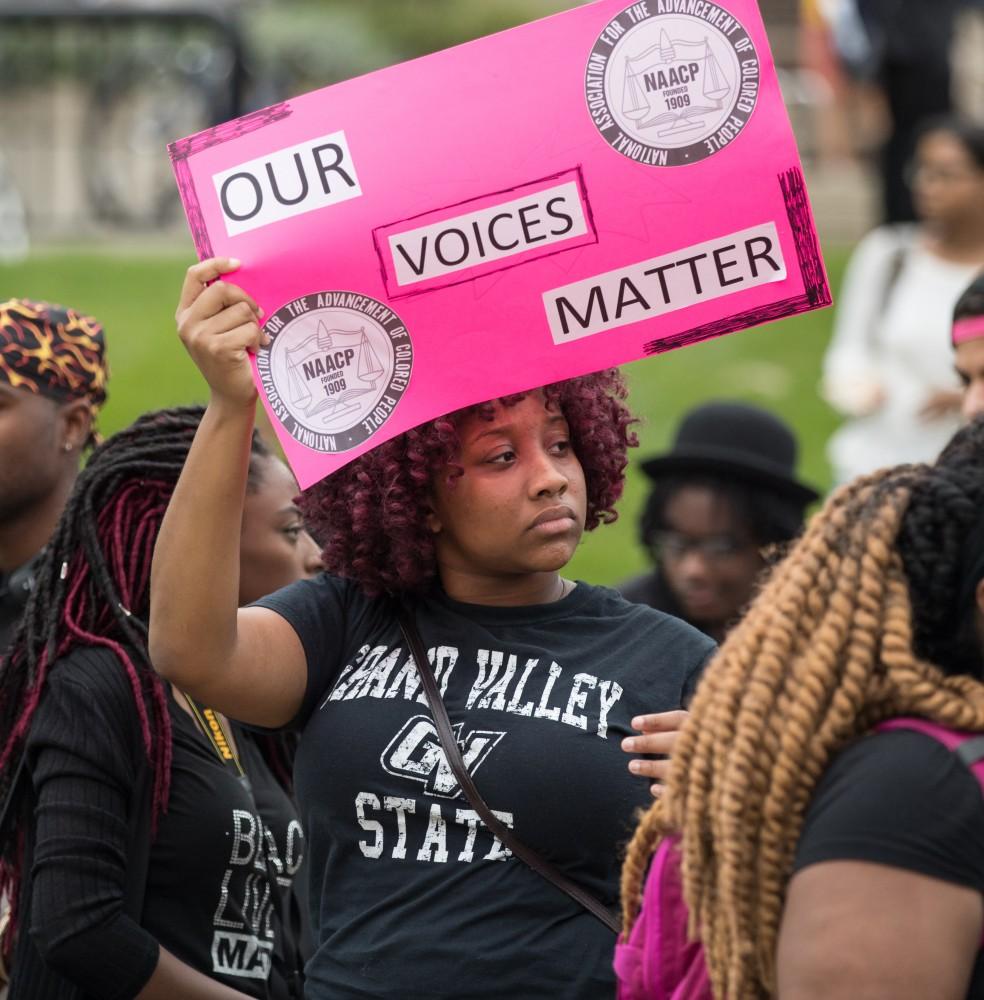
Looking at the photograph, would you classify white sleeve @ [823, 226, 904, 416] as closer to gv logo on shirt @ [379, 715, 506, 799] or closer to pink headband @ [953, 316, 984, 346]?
pink headband @ [953, 316, 984, 346]

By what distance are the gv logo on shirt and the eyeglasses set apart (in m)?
2.40

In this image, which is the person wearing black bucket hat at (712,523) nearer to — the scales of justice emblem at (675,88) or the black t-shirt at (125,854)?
the black t-shirt at (125,854)

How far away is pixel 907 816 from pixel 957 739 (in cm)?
13

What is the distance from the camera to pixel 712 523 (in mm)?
5188

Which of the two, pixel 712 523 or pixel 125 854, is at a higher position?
pixel 712 523

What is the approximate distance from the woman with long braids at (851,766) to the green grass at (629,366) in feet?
24.3

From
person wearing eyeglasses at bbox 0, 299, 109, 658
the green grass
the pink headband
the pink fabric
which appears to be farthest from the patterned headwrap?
the green grass

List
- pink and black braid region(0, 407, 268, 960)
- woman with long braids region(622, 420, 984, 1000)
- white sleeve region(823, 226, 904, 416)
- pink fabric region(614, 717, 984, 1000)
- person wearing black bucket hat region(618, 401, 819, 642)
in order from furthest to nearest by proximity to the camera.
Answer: white sleeve region(823, 226, 904, 416)
person wearing black bucket hat region(618, 401, 819, 642)
pink and black braid region(0, 407, 268, 960)
pink fabric region(614, 717, 984, 1000)
woman with long braids region(622, 420, 984, 1000)

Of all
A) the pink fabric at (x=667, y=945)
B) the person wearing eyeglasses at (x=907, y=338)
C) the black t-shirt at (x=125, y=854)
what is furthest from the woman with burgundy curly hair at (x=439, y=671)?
the person wearing eyeglasses at (x=907, y=338)

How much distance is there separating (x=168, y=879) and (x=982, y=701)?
1641 millimetres

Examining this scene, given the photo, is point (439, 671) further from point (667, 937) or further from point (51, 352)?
point (51, 352)

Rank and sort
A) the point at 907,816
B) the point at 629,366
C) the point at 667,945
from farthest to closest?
the point at 629,366
the point at 667,945
the point at 907,816

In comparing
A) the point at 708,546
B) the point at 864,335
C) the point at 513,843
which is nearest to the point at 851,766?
the point at 513,843

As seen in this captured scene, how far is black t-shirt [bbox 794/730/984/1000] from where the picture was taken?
2.08 metres
